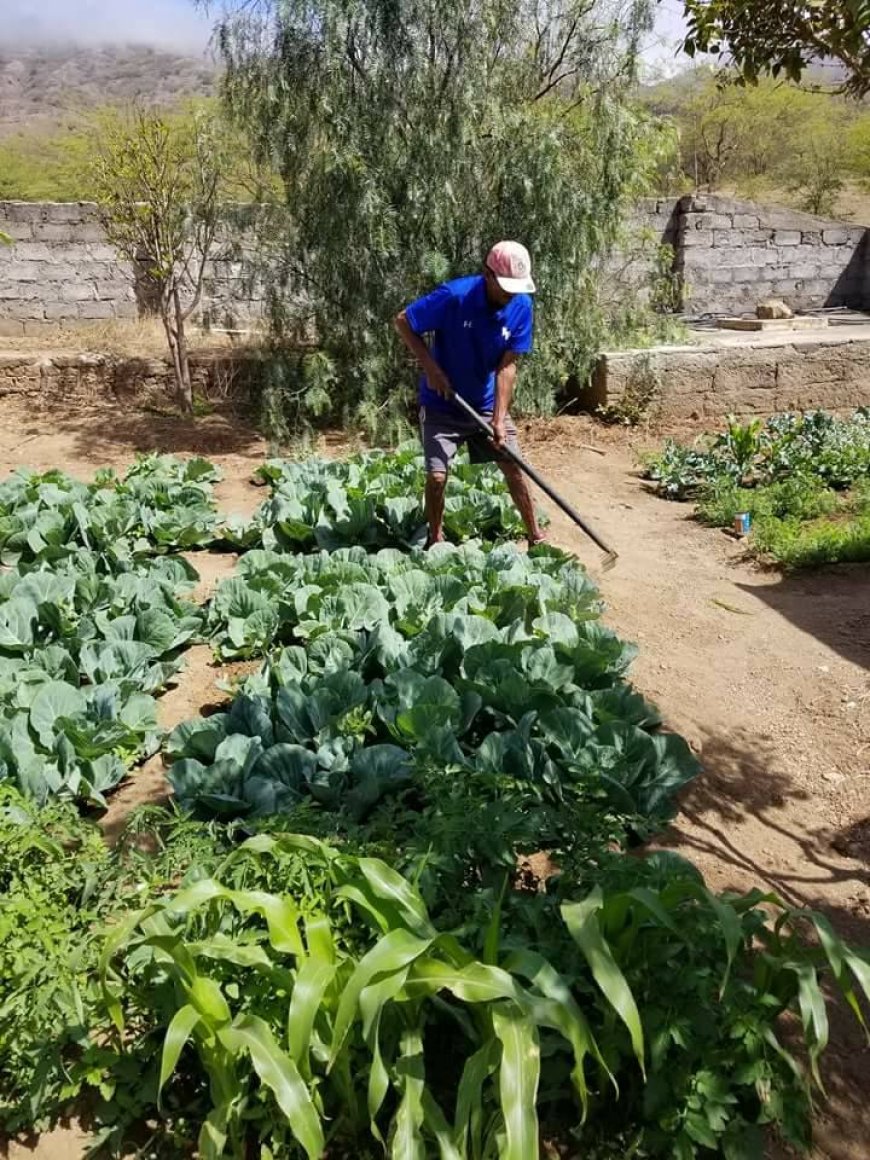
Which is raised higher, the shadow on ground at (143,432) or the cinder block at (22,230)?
the cinder block at (22,230)

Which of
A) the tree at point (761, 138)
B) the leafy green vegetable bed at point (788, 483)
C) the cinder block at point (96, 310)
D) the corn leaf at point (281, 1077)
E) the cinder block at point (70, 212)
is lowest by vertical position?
the leafy green vegetable bed at point (788, 483)

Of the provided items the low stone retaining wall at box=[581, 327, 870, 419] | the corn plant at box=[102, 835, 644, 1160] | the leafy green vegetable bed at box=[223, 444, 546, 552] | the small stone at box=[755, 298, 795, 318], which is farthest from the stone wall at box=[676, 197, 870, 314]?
the corn plant at box=[102, 835, 644, 1160]

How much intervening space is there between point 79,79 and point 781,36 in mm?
101018

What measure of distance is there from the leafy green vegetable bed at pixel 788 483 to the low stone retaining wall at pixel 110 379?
4.78 meters

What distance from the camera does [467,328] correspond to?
5066 millimetres

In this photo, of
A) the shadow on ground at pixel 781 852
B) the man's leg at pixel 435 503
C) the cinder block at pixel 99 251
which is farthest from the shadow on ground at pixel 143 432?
the shadow on ground at pixel 781 852

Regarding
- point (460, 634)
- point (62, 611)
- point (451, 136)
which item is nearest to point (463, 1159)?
point (460, 634)

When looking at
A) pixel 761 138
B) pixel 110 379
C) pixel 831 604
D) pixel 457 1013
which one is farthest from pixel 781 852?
pixel 761 138

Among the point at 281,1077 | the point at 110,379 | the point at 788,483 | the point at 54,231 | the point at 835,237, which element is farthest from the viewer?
the point at 835,237

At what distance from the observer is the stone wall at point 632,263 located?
10.6 meters

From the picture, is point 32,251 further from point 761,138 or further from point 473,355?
point 761,138

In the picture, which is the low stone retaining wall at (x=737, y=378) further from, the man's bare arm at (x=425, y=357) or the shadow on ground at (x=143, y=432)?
the man's bare arm at (x=425, y=357)

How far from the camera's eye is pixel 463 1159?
1.82m

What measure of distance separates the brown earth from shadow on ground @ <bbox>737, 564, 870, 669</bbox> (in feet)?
0.04
